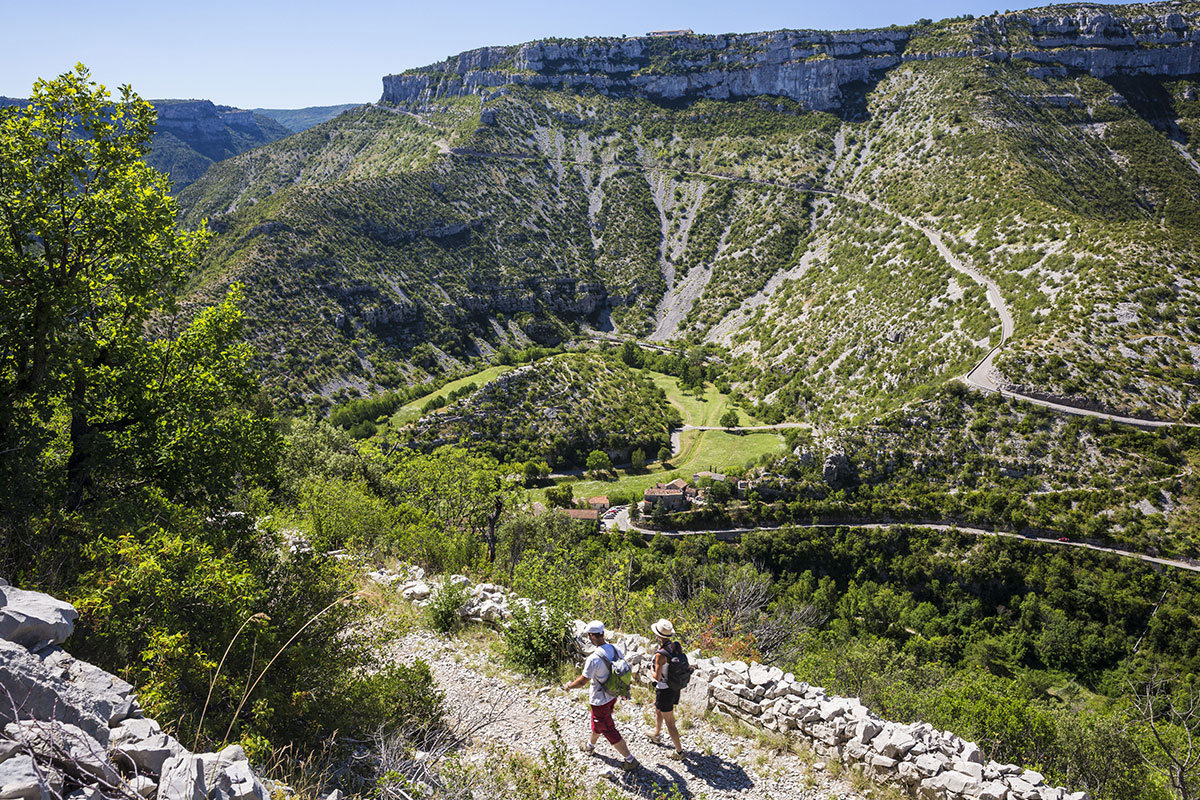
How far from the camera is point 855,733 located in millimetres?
9469

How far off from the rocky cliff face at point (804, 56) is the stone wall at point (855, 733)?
14852 centimetres

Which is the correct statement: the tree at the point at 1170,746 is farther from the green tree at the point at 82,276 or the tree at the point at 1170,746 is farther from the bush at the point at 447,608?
the green tree at the point at 82,276

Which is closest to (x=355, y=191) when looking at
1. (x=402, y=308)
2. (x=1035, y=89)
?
(x=402, y=308)

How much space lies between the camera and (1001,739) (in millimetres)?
12258

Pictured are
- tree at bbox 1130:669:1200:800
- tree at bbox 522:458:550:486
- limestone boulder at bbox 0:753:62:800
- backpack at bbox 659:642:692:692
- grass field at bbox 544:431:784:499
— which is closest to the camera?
limestone boulder at bbox 0:753:62:800

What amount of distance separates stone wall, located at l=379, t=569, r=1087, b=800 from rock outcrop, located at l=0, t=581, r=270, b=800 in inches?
309

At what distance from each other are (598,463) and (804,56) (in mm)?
130553

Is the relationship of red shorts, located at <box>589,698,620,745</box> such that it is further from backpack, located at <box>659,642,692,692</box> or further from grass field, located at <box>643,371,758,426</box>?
grass field, located at <box>643,371,758,426</box>

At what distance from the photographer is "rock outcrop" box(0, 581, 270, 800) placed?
3.91 meters

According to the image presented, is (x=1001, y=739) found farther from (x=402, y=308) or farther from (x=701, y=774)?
(x=402, y=308)

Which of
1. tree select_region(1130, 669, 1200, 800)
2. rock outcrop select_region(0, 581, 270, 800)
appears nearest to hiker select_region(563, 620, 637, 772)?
rock outcrop select_region(0, 581, 270, 800)

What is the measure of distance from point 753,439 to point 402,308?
6501 cm

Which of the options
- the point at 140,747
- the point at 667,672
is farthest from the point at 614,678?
the point at 140,747

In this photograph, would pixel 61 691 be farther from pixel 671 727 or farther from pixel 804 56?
pixel 804 56
